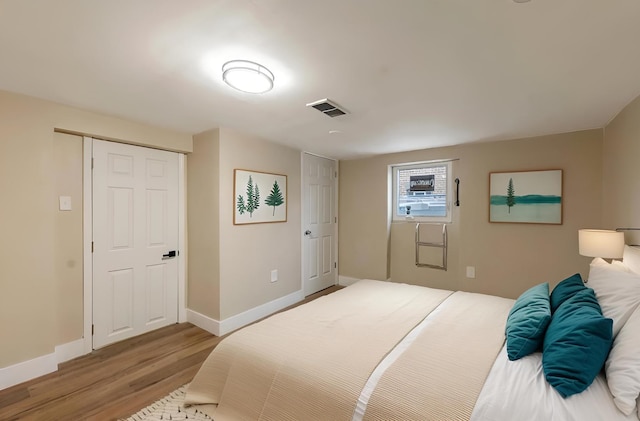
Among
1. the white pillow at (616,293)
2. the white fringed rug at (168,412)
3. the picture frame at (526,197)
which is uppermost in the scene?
the picture frame at (526,197)

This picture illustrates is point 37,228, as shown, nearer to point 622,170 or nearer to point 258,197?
point 258,197

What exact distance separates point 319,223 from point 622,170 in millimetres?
3410

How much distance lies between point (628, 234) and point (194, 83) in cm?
362

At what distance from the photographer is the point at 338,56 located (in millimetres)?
1613

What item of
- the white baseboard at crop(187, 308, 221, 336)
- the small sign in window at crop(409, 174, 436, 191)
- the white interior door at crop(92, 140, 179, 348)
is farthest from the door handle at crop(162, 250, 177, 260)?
the small sign in window at crop(409, 174, 436, 191)

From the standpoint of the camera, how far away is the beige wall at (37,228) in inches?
83.5

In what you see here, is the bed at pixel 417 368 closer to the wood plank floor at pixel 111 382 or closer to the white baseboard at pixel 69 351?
the wood plank floor at pixel 111 382

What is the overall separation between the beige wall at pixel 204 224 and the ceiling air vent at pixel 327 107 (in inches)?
49.6

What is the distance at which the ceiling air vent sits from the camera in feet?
7.46

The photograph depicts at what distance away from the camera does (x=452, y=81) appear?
1.91m

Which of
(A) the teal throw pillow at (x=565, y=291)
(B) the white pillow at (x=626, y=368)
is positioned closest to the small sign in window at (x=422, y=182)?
(A) the teal throw pillow at (x=565, y=291)

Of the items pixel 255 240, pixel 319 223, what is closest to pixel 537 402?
pixel 255 240

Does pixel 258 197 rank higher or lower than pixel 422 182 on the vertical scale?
lower

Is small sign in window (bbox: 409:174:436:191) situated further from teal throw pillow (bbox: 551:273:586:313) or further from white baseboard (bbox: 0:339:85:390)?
white baseboard (bbox: 0:339:85:390)
